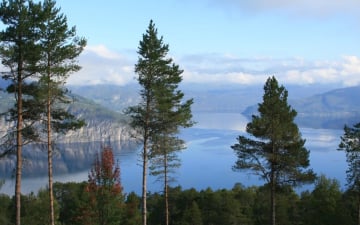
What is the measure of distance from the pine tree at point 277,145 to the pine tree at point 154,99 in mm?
5612

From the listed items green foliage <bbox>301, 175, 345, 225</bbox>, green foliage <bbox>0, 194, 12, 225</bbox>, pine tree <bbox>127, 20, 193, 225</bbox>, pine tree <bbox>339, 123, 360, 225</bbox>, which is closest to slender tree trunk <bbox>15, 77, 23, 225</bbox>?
pine tree <bbox>127, 20, 193, 225</bbox>

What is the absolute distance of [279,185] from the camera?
3020 cm

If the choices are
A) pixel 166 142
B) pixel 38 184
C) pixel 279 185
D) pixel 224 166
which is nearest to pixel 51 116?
pixel 166 142

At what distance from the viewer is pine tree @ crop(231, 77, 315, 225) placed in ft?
96.1

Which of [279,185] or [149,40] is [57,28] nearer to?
[149,40]

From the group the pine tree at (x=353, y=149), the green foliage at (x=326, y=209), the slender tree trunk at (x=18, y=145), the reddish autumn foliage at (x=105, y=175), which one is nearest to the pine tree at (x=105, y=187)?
the reddish autumn foliage at (x=105, y=175)

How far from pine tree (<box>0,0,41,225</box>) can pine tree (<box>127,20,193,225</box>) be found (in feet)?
28.5

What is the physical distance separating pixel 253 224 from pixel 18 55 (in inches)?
1781

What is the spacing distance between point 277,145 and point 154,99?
949cm

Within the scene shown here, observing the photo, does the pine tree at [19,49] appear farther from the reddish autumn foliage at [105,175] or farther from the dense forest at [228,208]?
the dense forest at [228,208]

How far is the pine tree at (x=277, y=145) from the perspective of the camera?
29.3 metres

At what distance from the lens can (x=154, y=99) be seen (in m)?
27.8

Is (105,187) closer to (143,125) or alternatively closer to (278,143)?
(143,125)

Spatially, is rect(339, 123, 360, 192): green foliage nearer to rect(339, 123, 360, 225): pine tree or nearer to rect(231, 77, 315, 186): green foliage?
rect(339, 123, 360, 225): pine tree
